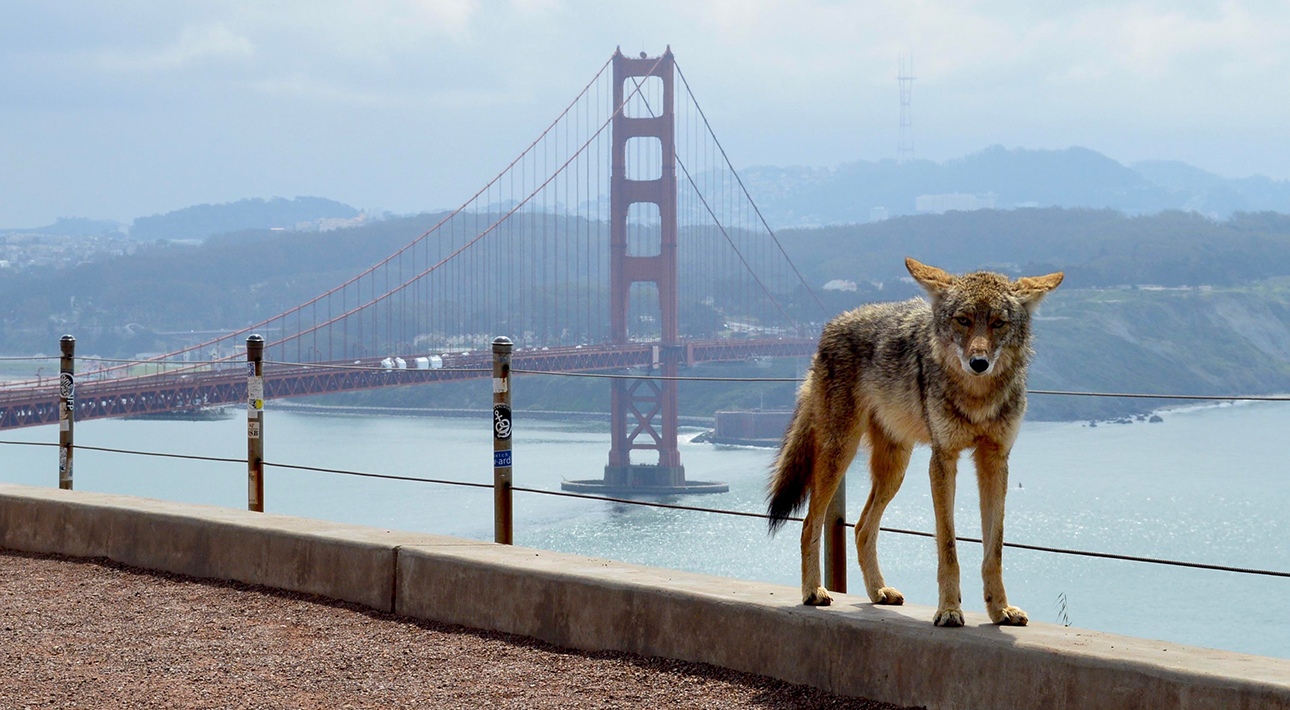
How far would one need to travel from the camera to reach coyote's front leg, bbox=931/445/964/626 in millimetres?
3662

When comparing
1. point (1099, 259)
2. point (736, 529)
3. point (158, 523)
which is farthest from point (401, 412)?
point (158, 523)

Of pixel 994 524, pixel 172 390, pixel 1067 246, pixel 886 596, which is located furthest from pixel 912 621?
pixel 1067 246

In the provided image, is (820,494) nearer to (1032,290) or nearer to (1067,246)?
(1032,290)

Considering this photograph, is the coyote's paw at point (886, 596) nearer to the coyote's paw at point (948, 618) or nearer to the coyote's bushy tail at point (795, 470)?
the coyote's bushy tail at point (795, 470)

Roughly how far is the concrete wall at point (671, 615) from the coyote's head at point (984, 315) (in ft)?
2.46

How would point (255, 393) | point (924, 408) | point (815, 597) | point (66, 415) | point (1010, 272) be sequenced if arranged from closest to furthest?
point (924, 408) → point (815, 597) → point (255, 393) → point (66, 415) → point (1010, 272)

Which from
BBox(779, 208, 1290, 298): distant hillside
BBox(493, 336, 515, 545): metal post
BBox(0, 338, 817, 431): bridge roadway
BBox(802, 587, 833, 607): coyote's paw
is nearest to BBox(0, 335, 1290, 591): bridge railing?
BBox(493, 336, 515, 545): metal post

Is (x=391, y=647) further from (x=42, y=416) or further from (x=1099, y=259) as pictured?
(x=1099, y=259)

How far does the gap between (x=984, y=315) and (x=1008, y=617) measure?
86 cm

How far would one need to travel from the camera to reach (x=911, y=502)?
57.0 metres

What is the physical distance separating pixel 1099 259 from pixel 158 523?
125926mm

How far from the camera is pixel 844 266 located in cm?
12306

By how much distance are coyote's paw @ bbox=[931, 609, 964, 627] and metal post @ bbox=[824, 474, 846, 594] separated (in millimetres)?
851

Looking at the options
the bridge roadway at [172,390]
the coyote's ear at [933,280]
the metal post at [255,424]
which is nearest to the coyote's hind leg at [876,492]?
the coyote's ear at [933,280]
